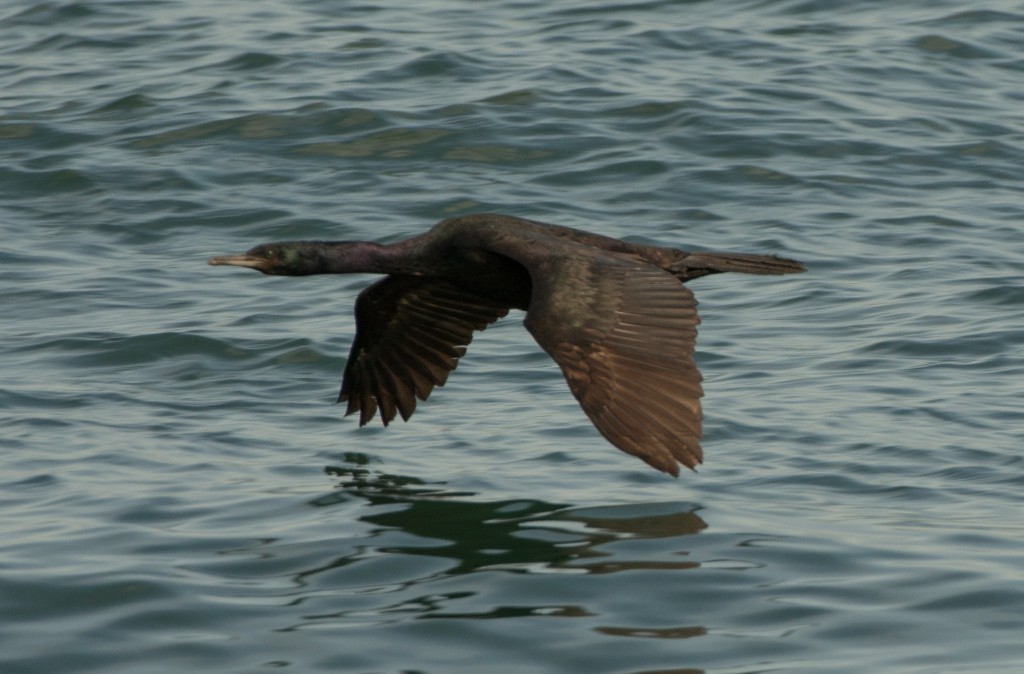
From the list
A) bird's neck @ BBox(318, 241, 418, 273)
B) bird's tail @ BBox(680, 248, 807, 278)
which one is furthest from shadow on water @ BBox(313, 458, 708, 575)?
bird's tail @ BBox(680, 248, 807, 278)

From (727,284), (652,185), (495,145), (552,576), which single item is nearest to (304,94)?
(495,145)

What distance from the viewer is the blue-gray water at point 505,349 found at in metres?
5.55

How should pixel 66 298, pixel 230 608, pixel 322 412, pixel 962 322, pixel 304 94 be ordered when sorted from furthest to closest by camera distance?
1. pixel 304 94
2. pixel 66 298
3. pixel 962 322
4. pixel 322 412
5. pixel 230 608

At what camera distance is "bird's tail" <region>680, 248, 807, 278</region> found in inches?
291

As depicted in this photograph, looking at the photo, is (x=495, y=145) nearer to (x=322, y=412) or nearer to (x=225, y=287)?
(x=225, y=287)

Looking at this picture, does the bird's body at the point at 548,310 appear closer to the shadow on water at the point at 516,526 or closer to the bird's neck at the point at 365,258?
the bird's neck at the point at 365,258

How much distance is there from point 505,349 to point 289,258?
1958mm

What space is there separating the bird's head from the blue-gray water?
0.79m

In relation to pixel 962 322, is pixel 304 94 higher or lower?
higher

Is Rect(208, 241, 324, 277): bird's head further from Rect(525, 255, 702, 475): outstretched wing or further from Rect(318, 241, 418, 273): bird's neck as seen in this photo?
Rect(525, 255, 702, 475): outstretched wing

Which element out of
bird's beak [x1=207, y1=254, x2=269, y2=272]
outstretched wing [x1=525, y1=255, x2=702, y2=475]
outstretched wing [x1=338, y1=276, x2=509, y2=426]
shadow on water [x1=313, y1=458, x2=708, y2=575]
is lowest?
shadow on water [x1=313, y1=458, x2=708, y2=575]

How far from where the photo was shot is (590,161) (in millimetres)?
12391

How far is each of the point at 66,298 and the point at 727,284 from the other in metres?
3.98

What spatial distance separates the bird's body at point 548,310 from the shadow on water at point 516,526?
0.49 metres
